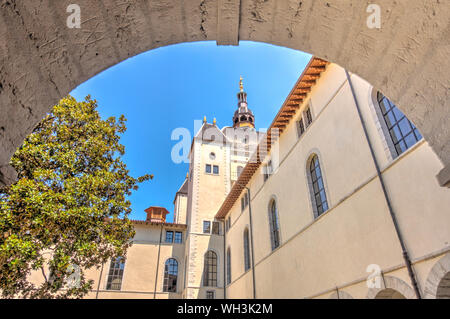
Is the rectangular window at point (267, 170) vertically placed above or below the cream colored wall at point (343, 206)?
above

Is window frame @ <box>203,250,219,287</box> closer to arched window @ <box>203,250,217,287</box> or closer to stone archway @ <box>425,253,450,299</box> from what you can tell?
arched window @ <box>203,250,217,287</box>

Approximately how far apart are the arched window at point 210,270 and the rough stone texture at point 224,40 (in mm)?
22262

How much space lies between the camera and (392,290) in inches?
288

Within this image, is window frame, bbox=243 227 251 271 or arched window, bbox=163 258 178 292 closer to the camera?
window frame, bbox=243 227 251 271

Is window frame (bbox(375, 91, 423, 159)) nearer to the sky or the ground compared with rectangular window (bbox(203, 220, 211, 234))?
nearer to the ground

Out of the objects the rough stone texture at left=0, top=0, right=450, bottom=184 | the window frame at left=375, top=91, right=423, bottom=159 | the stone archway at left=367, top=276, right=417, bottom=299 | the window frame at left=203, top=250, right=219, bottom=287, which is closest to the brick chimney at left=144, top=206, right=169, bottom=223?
the window frame at left=203, top=250, right=219, bottom=287

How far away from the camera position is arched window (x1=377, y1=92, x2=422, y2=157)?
7.08 metres

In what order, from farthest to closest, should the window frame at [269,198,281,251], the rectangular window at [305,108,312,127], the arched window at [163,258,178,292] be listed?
1. the arched window at [163,258,178,292]
2. the window frame at [269,198,281,251]
3. the rectangular window at [305,108,312,127]

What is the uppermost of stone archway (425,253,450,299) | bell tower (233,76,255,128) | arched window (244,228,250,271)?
bell tower (233,76,255,128)

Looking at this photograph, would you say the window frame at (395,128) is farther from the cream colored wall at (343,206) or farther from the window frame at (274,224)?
the window frame at (274,224)

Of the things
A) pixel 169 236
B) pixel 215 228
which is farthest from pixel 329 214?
pixel 169 236

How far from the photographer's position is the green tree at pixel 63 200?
22.9 ft

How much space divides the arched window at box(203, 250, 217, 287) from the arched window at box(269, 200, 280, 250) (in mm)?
10211

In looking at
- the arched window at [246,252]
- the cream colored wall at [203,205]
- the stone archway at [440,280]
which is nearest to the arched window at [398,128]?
the stone archway at [440,280]
